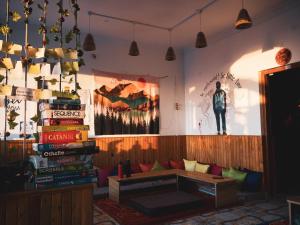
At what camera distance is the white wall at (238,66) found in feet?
17.1

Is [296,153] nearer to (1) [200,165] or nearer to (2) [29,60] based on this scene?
(1) [200,165]

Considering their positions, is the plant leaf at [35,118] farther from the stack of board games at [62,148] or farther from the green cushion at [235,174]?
the green cushion at [235,174]

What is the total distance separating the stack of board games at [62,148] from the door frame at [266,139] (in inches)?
178

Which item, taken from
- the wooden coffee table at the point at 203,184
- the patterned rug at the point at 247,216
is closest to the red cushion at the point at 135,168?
the wooden coffee table at the point at 203,184

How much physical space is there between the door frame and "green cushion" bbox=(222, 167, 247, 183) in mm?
511

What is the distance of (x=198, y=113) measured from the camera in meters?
7.30

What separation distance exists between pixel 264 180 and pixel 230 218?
1.70 meters

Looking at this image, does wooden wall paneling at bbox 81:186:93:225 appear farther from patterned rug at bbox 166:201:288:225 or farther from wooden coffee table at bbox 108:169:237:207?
wooden coffee table at bbox 108:169:237:207

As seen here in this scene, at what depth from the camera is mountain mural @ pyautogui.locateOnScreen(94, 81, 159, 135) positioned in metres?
6.44

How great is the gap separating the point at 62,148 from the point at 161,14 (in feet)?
14.0

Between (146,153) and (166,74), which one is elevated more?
(166,74)

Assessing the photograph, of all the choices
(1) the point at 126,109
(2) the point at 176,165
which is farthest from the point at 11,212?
(2) the point at 176,165

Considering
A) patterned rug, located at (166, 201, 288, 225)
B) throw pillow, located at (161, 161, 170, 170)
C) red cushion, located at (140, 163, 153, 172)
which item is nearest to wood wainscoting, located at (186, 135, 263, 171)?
throw pillow, located at (161, 161, 170, 170)

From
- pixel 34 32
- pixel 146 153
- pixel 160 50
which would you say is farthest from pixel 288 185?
pixel 34 32
